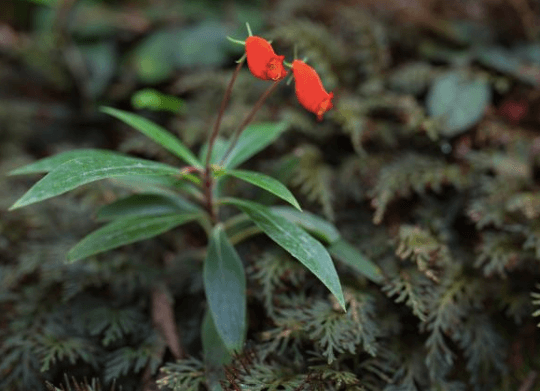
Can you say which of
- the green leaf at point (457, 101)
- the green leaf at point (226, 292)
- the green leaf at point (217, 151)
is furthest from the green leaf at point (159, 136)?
the green leaf at point (457, 101)

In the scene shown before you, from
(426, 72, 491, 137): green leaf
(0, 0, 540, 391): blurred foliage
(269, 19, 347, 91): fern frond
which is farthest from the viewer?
(269, 19, 347, 91): fern frond

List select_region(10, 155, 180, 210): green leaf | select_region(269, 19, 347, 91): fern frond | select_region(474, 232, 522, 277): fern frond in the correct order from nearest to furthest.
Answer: select_region(10, 155, 180, 210): green leaf < select_region(474, 232, 522, 277): fern frond < select_region(269, 19, 347, 91): fern frond

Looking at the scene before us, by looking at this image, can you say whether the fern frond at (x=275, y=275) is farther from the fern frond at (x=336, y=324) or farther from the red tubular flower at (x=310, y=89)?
the red tubular flower at (x=310, y=89)

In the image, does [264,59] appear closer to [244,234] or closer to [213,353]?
[244,234]

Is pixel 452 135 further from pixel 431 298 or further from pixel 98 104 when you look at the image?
pixel 98 104

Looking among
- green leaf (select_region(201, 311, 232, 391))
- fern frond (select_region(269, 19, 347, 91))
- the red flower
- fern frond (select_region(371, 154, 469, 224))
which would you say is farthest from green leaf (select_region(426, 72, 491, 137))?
green leaf (select_region(201, 311, 232, 391))

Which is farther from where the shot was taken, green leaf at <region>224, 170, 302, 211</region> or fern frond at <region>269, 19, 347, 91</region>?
fern frond at <region>269, 19, 347, 91</region>

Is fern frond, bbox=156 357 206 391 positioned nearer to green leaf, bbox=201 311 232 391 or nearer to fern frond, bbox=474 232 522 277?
A: green leaf, bbox=201 311 232 391
